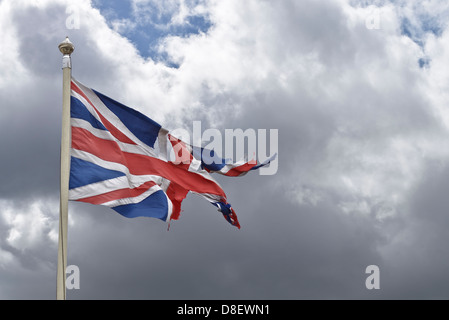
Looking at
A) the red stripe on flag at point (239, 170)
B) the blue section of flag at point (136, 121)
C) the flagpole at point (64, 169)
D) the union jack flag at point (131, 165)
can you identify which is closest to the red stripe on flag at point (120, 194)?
the union jack flag at point (131, 165)

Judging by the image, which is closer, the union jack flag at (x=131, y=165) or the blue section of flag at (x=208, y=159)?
the union jack flag at (x=131, y=165)

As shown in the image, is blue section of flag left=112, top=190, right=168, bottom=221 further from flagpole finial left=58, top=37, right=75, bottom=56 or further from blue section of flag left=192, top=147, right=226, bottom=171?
flagpole finial left=58, top=37, right=75, bottom=56

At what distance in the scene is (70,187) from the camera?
18.5 metres

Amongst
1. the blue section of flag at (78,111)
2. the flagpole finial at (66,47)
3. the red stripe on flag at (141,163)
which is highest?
the flagpole finial at (66,47)

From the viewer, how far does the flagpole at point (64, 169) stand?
57.4 ft

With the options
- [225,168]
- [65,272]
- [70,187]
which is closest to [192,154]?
[225,168]

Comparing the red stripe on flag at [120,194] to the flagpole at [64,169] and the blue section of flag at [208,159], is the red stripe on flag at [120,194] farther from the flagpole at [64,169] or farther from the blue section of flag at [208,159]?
the blue section of flag at [208,159]

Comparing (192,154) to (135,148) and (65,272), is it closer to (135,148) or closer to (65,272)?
(135,148)

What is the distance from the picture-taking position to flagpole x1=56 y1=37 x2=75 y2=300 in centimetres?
1748

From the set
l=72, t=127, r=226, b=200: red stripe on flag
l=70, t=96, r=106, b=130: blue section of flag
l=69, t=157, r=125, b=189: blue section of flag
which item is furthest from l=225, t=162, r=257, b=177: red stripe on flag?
l=70, t=96, r=106, b=130: blue section of flag

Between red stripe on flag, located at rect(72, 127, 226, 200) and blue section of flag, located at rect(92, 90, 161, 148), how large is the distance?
0.69m

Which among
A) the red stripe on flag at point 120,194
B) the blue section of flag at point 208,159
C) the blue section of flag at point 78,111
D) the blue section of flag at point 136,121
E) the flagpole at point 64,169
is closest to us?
the flagpole at point 64,169

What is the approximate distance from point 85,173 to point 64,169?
2.46ft
